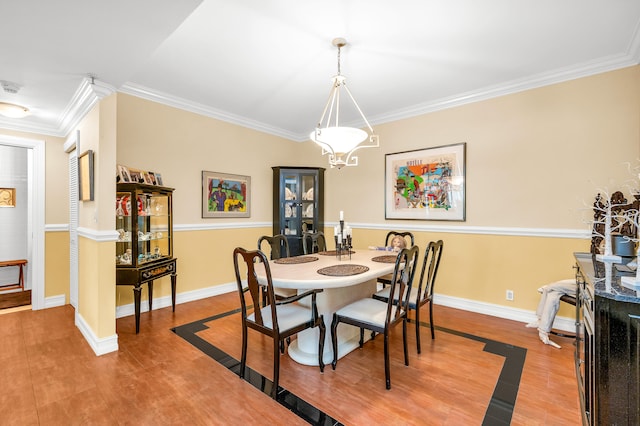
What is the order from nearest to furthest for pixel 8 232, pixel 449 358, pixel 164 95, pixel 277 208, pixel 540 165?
1. pixel 449 358
2. pixel 540 165
3. pixel 164 95
4. pixel 8 232
5. pixel 277 208

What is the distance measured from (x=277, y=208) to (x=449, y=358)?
325 cm

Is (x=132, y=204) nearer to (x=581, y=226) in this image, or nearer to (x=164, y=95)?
(x=164, y=95)

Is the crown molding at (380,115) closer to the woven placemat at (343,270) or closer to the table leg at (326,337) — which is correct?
the woven placemat at (343,270)

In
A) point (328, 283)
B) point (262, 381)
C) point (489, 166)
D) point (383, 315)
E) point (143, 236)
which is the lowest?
point (262, 381)

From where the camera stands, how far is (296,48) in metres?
2.63

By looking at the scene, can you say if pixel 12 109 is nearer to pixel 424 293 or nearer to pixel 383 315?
pixel 383 315

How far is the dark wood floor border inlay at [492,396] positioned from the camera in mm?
1803

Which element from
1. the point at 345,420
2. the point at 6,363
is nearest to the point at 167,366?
the point at 6,363

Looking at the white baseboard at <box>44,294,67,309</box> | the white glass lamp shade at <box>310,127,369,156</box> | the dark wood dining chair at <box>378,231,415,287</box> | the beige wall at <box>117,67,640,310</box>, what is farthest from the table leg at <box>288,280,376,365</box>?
the white baseboard at <box>44,294,67,309</box>

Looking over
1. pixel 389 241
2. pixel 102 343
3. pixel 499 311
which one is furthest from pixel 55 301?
pixel 499 311

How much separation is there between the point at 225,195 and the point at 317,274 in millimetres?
2628

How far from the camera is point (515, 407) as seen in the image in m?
1.88

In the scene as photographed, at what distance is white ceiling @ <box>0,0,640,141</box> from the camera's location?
1883 millimetres

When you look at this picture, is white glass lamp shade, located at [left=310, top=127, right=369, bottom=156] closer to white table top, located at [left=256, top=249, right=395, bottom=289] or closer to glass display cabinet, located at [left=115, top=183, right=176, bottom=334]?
white table top, located at [left=256, top=249, right=395, bottom=289]
